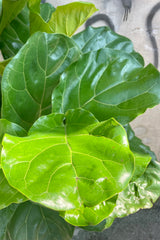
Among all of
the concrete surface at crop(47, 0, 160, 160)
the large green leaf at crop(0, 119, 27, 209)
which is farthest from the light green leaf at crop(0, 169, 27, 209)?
the concrete surface at crop(47, 0, 160, 160)

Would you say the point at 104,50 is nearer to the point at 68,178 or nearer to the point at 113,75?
the point at 113,75

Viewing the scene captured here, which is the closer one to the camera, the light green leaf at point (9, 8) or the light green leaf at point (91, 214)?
the light green leaf at point (91, 214)

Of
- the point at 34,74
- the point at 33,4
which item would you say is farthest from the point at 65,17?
the point at 34,74

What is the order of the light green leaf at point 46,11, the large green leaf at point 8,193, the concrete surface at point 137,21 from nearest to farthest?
the large green leaf at point 8,193
the light green leaf at point 46,11
the concrete surface at point 137,21

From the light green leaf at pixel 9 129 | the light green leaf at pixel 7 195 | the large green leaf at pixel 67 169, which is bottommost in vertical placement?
the light green leaf at pixel 7 195

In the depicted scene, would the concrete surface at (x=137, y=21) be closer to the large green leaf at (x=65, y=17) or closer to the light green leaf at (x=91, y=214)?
the large green leaf at (x=65, y=17)

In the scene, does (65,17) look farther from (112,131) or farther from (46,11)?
(112,131)

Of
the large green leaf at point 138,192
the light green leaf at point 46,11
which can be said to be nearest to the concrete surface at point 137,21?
the light green leaf at point 46,11
